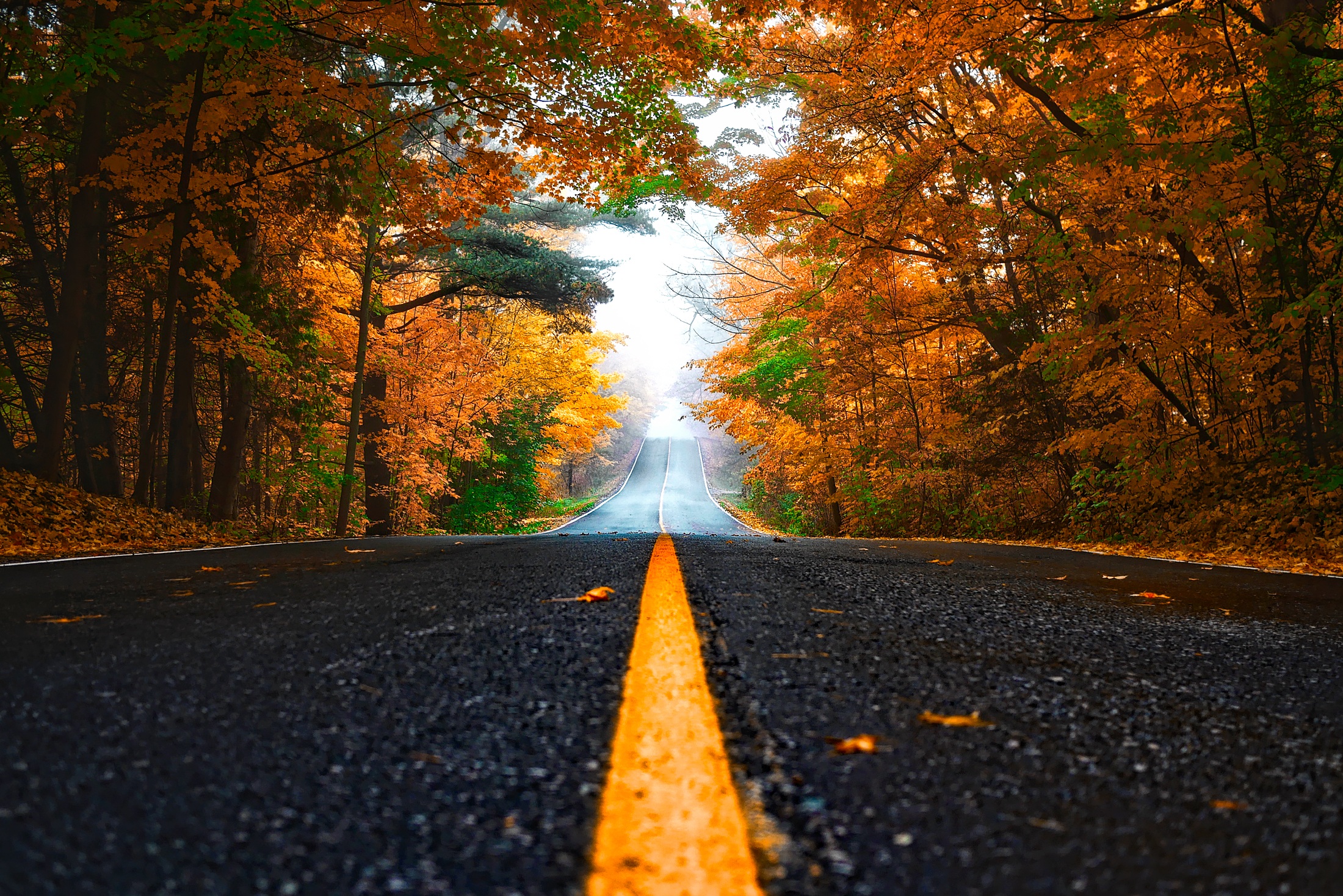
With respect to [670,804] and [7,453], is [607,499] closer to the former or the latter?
[7,453]

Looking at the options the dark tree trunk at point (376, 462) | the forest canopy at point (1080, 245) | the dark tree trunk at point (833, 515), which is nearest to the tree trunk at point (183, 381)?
the dark tree trunk at point (376, 462)

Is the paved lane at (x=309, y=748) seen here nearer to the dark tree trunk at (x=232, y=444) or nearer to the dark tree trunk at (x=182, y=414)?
the dark tree trunk at (x=182, y=414)

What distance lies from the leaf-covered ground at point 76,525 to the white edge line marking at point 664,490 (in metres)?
13.3

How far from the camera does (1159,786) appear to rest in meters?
1.04

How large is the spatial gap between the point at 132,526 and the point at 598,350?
20317 millimetres

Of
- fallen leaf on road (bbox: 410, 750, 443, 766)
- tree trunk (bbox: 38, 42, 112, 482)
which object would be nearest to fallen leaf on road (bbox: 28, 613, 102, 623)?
fallen leaf on road (bbox: 410, 750, 443, 766)

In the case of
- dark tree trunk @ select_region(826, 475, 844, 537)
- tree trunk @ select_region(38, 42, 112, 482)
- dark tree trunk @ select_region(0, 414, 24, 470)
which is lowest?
dark tree trunk @ select_region(826, 475, 844, 537)

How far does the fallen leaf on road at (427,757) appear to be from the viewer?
1.01 m

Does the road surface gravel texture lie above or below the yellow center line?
below

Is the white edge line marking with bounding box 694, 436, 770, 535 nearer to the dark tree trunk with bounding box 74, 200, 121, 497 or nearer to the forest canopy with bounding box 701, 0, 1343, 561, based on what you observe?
the forest canopy with bounding box 701, 0, 1343, 561

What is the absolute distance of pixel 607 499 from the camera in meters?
42.4

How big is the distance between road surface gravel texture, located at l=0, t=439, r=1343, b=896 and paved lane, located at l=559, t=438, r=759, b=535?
15595 mm

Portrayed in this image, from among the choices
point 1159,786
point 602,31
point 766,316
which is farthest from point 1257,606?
point 766,316

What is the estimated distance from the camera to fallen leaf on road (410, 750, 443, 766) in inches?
39.9
